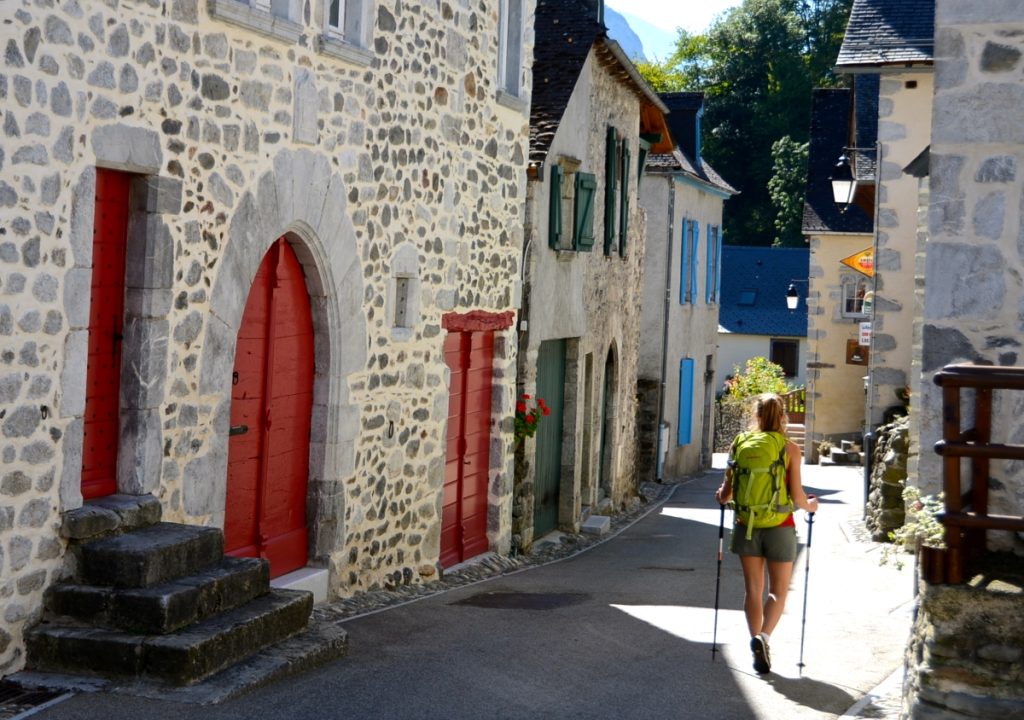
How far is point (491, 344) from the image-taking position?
12273mm

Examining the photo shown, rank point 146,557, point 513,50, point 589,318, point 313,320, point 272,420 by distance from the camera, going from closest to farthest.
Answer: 1. point 146,557
2. point 272,420
3. point 313,320
4. point 513,50
5. point 589,318

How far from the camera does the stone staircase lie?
5.82 meters

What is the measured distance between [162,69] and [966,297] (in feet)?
12.9

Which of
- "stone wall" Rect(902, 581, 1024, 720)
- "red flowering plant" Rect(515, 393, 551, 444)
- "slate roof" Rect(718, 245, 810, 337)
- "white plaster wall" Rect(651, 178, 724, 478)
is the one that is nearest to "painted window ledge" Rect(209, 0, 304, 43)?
"stone wall" Rect(902, 581, 1024, 720)

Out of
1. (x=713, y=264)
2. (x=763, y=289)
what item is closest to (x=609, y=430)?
(x=713, y=264)

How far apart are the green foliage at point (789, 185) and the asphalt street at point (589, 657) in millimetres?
34569

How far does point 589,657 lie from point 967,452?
282 centimetres

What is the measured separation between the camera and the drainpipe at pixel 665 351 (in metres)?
24.3

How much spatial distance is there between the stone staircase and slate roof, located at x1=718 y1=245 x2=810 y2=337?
39.1 meters

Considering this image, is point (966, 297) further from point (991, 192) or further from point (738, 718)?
point (738, 718)

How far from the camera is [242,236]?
7.51 m

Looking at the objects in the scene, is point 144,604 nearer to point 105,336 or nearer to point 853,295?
point 105,336

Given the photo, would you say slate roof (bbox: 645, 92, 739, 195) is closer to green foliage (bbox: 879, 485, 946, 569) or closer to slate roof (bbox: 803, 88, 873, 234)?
slate roof (bbox: 803, 88, 873, 234)

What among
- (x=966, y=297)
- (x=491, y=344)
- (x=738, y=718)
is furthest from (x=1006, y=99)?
(x=491, y=344)
